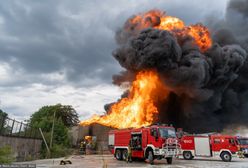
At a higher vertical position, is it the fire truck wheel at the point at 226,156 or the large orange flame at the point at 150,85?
the large orange flame at the point at 150,85

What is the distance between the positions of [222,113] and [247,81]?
7.45 m

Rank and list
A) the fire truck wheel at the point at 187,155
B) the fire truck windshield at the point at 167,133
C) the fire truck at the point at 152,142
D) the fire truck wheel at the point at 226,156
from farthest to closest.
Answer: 1. the fire truck wheel at the point at 187,155
2. the fire truck wheel at the point at 226,156
3. the fire truck windshield at the point at 167,133
4. the fire truck at the point at 152,142

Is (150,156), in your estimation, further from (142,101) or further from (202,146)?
(142,101)

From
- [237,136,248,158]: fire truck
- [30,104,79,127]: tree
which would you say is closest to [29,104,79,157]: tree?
[30,104,79,127]: tree

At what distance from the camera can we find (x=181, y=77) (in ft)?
118

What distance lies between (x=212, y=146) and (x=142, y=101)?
17.3 meters

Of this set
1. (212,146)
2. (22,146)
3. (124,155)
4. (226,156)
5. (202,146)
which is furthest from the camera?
(202,146)

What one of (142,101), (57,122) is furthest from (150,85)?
(57,122)

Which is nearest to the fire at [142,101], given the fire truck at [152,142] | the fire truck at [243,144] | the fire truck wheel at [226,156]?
the fire truck at [243,144]

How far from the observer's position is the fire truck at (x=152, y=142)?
18688 mm

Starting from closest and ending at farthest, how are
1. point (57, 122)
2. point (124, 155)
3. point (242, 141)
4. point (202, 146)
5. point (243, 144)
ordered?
point (124, 155) < point (243, 144) < point (242, 141) < point (202, 146) < point (57, 122)

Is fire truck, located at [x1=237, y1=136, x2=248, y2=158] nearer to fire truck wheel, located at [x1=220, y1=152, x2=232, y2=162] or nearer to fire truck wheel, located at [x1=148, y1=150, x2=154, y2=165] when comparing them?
fire truck wheel, located at [x1=220, y1=152, x2=232, y2=162]

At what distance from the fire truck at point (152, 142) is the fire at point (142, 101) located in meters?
18.6

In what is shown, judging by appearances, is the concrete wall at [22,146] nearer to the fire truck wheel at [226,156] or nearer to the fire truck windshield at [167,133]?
the fire truck windshield at [167,133]
